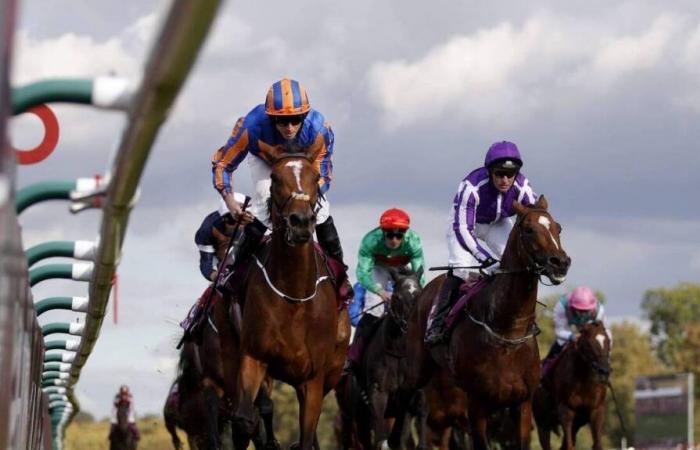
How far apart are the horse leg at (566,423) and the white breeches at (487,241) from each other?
6.15 m

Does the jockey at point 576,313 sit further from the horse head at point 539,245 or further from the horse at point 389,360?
the horse head at point 539,245

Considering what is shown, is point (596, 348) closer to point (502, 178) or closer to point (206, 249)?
point (206, 249)

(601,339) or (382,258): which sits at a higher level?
(382,258)

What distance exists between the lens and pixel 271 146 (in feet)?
29.7

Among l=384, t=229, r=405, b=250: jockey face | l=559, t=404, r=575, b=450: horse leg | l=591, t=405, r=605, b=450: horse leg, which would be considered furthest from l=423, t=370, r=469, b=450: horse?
l=591, t=405, r=605, b=450: horse leg

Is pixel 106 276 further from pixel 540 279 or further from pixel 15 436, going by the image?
pixel 540 279

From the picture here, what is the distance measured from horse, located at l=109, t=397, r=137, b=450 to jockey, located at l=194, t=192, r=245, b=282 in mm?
12329

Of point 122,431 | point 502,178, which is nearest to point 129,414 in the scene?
point 122,431

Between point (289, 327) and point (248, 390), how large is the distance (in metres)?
0.44

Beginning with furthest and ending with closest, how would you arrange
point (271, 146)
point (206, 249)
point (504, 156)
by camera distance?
point (206, 249) → point (504, 156) → point (271, 146)

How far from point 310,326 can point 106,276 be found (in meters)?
3.68

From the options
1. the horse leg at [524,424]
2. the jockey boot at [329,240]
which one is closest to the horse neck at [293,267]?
Result: the jockey boot at [329,240]

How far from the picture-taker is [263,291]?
895 cm

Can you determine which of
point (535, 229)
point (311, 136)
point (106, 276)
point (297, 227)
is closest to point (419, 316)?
point (535, 229)
